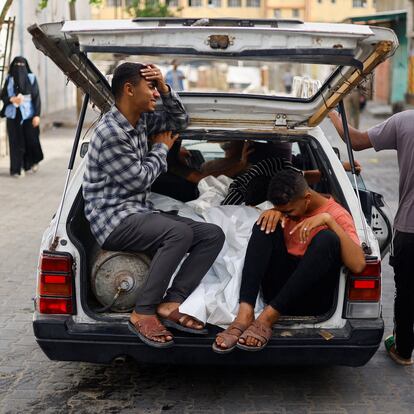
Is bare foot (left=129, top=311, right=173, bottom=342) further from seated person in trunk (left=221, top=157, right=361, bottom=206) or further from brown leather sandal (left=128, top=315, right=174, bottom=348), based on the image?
seated person in trunk (left=221, top=157, right=361, bottom=206)

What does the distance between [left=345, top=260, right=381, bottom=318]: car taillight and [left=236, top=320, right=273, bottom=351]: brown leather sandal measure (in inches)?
17.8

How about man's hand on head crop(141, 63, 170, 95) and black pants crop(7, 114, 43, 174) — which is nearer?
man's hand on head crop(141, 63, 170, 95)

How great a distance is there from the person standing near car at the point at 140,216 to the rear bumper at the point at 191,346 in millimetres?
99

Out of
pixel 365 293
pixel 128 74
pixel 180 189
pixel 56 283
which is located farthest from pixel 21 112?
pixel 365 293

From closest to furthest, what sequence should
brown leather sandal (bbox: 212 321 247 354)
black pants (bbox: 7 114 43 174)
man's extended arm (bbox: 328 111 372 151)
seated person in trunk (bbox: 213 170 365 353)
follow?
brown leather sandal (bbox: 212 321 247 354) < seated person in trunk (bbox: 213 170 365 353) < man's extended arm (bbox: 328 111 372 151) < black pants (bbox: 7 114 43 174)

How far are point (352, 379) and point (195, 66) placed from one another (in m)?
45.5

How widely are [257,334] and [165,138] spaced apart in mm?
1297

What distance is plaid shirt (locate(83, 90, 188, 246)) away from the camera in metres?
4.66

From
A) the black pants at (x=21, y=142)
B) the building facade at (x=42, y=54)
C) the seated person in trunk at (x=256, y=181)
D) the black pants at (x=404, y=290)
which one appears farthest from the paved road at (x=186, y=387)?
the building facade at (x=42, y=54)

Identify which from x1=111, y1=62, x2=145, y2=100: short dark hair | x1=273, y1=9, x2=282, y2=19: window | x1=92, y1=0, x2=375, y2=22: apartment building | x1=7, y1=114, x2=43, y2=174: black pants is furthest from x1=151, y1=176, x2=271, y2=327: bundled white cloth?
x1=273, y1=9, x2=282, y2=19: window

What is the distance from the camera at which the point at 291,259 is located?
15.8 feet

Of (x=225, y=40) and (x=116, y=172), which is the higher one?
(x=225, y=40)

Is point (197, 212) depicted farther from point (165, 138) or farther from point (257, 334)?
point (257, 334)

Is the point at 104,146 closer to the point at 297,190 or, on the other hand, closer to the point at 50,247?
the point at 50,247
